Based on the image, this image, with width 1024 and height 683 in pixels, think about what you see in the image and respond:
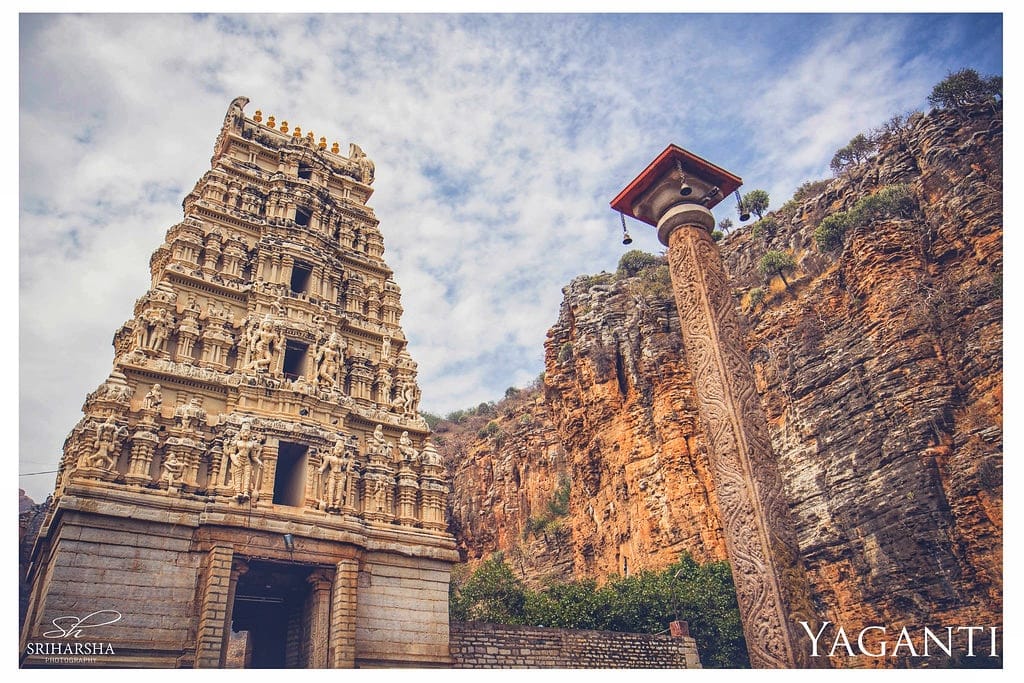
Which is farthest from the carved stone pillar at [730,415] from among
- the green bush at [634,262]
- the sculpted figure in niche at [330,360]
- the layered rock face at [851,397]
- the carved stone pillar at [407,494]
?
the green bush at [634,262]

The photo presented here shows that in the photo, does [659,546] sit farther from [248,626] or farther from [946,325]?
[248,626]

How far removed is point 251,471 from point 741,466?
1143 centimetres

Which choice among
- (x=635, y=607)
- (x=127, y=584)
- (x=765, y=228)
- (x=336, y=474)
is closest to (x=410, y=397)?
(x=336, y=474)

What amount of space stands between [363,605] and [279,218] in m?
11.6

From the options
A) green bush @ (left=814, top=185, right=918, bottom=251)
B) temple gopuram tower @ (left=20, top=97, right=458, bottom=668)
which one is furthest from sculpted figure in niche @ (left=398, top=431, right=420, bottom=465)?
green bush @ (left=814, top=185, right=918, bottom=251)

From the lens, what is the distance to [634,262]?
37469 millimetres

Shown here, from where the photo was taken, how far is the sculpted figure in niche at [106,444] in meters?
14.2

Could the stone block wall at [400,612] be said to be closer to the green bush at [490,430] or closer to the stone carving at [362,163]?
the stone carving at [362,163]

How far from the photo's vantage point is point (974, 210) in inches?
890

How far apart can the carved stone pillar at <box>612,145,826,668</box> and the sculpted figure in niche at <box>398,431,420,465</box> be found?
1054cm

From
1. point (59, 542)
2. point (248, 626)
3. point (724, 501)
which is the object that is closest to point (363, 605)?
point (248, 626)

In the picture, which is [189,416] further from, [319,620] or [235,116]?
[235,116]

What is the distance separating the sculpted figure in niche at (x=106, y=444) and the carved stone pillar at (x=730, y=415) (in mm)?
11184

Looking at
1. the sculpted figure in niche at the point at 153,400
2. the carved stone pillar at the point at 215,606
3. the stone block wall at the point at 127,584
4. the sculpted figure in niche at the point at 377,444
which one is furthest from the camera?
the sculpted figure in niche at the point at 377,444
